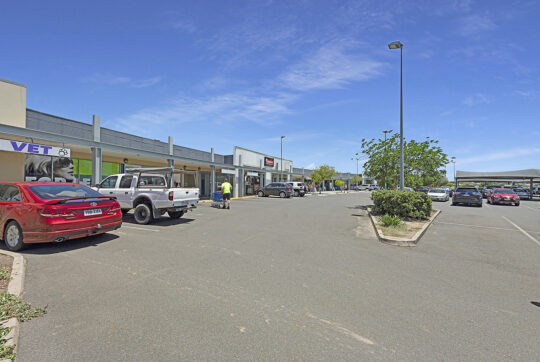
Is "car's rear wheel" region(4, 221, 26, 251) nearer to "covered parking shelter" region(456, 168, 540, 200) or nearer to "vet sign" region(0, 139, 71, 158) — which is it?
"vet sign" region(0, 139, 71, 158)

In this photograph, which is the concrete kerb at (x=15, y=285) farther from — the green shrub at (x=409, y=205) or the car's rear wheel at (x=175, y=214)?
the green shrub at (x=409, y=205)

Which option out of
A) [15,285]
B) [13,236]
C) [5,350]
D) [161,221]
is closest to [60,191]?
[13,236]

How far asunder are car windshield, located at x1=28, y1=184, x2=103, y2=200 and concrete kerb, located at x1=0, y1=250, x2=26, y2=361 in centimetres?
130

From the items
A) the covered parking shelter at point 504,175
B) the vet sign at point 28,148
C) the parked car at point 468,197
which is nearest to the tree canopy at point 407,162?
the parked car at point 468,197

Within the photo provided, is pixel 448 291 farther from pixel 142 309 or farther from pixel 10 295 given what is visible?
pixel 10 295

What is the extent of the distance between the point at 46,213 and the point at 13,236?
3.88 feet

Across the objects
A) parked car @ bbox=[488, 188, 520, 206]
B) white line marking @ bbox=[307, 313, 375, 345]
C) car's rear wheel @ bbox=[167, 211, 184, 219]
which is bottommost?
white line marking @ bbox=[307, 313, 375, 345]

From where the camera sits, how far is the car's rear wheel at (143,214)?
32.3 ft

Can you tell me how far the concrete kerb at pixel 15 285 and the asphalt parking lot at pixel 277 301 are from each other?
0.09 meters

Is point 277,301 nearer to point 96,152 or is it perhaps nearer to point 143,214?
point 143,214

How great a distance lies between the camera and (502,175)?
40.6 m

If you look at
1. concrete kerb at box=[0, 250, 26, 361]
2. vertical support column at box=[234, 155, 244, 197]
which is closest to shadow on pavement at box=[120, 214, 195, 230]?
concrete kerb at box=[0, 250, 26, 361]

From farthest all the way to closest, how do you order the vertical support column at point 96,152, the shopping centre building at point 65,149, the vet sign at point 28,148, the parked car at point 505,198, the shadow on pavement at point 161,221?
the parked car at point 505,198 < the vertical support column at point 96,152 < the shopping centre building at point 65,149 < the vet sign at point 28,148 < the shadow on pavement at point 161,221

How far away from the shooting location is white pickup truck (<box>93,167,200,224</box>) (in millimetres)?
9711
